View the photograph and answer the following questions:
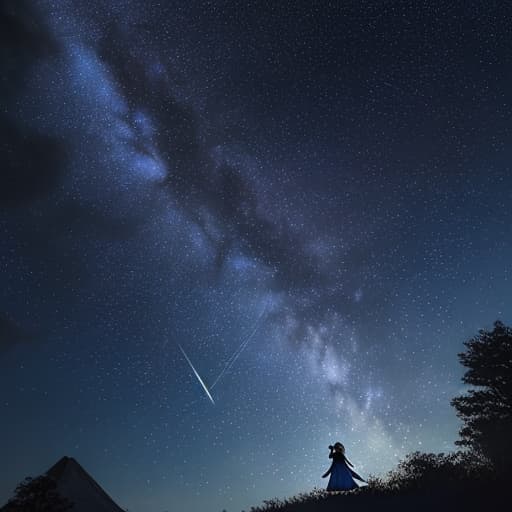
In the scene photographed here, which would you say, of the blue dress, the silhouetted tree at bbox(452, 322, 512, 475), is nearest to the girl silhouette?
the blue dress

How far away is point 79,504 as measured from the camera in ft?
57.8

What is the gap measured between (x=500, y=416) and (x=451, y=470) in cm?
408

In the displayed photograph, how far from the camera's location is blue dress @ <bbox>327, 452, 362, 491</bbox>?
12664mm

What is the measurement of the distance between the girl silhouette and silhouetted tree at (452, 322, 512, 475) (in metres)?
10.5

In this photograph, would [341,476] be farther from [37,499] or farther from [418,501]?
[37,499]

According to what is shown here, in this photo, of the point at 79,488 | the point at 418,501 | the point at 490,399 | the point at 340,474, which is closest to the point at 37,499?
the point at 79,488

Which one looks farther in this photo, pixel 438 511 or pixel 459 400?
pixel 459 400

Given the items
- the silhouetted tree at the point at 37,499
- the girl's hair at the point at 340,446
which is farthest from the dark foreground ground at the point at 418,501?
the silhouetted tree at the point at 37,499

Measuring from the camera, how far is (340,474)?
42.0 ft

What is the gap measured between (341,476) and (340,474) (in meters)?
0.07

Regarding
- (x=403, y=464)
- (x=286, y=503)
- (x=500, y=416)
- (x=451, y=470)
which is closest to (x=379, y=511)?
(x=286, y=503)

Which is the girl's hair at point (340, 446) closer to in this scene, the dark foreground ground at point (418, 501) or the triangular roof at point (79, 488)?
the dark foreground ground at point (418, 501)

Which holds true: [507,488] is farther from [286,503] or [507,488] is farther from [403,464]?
[403,464]

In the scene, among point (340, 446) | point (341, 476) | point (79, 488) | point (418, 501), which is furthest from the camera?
point (79, 488)
